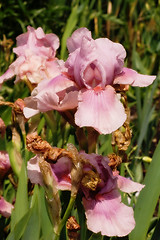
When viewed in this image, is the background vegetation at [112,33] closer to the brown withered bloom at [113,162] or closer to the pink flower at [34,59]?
the pink flower at [34,59]

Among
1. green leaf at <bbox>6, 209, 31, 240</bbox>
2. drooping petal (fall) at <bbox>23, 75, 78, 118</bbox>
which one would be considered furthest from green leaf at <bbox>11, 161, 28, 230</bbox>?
drooping petal (fall) at <bbox>23, 75, 78, 118</bbox>

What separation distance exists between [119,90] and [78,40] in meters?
0.12

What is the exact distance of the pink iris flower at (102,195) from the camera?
0.70m

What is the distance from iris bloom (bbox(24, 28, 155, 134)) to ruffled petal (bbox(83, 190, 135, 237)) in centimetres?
13

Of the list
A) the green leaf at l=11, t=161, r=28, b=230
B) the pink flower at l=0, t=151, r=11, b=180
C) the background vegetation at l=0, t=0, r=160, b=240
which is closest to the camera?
the green leaf at l=11, t=161, r=28, b=230

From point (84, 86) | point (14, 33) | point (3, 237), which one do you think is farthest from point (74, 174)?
point (14, 33)

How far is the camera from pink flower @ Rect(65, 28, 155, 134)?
2.30 ft

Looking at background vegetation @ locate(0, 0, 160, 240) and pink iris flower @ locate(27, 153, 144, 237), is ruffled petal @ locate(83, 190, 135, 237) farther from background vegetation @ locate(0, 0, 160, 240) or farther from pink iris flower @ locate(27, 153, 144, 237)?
background vegetation @ locate(0, 0, 160, 240)

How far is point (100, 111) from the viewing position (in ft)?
2.30

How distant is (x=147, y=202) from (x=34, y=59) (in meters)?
Result: 0.42

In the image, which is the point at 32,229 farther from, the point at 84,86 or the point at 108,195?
the point at 84,86

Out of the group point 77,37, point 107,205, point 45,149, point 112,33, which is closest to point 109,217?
point 107,205

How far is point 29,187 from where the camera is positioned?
0.99m

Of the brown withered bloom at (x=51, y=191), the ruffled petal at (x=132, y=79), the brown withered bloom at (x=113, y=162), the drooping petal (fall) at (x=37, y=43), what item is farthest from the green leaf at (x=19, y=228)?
the drooping petal (fall) at (x=37, y=43)
